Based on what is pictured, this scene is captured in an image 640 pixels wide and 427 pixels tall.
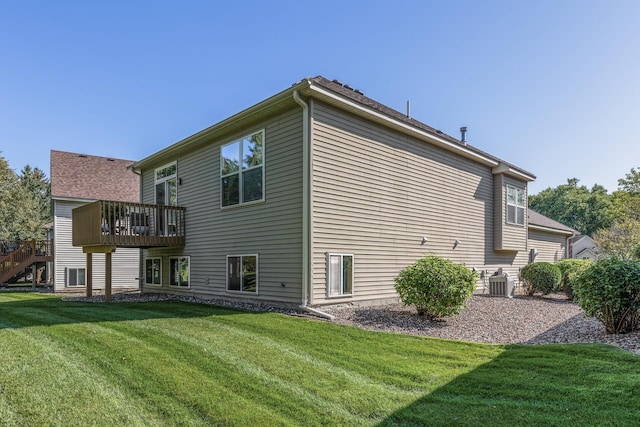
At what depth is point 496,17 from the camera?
10297mm

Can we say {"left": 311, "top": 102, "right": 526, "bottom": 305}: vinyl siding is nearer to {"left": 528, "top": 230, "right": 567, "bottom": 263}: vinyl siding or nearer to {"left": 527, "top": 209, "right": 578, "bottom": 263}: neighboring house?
{"left": 527, "top": 209, "right": 578, "bottom": 263}: neighboring house

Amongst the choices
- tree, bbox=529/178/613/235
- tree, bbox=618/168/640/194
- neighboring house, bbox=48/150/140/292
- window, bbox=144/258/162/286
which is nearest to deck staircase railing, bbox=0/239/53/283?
neighboring house, bbox=48/150/140/292

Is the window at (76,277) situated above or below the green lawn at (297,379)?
below

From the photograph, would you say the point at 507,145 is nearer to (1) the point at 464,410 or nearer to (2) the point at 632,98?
(2) the point at 632,98

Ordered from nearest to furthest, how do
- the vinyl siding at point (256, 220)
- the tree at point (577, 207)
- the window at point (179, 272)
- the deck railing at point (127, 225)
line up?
1. the vinyl siding at point (256, 220)
2. the deck railing at point (127, 225)
3. the window at point (179, 272)
4. the tree at point (577, 207)

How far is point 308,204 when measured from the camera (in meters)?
7.88

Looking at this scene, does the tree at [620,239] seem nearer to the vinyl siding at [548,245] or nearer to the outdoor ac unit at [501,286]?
the vinyl siding at [548,245]

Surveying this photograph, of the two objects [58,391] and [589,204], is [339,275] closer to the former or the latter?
[58,391]

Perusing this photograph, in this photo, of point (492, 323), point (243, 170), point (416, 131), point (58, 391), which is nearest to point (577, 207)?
point (416, 131)

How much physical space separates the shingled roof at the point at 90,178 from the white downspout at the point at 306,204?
1431 cm

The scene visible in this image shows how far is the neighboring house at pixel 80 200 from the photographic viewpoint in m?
17.6

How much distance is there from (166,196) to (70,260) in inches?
336

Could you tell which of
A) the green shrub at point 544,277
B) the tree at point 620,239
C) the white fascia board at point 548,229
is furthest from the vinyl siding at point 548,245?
the green shrub at point 544,277

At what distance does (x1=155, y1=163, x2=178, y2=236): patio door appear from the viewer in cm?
1157
